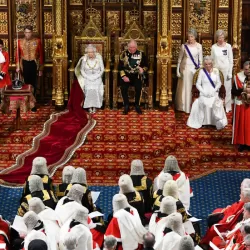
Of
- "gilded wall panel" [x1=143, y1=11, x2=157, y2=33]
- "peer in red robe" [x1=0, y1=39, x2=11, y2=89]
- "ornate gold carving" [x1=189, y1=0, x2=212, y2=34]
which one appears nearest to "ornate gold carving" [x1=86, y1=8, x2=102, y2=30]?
"gilded wall panel" [x1=143, y1=11, x2=157, y2=33]

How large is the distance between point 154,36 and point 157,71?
0.80 meters

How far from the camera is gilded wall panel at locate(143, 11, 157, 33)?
55.6ft

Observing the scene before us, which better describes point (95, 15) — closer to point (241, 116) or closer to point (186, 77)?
point (186, 77)

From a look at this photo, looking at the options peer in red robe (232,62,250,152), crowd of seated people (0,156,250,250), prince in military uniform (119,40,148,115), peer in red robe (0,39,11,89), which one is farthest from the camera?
prince in military uniform (119,40,148,115)

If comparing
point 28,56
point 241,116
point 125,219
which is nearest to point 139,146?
point 241,116

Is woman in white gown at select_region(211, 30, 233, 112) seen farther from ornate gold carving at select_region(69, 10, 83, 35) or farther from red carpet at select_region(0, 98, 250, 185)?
ornate gold carving at select_region(69, 10, 83, 35)

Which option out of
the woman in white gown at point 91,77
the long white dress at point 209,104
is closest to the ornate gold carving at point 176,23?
the long white dress at point 209,104

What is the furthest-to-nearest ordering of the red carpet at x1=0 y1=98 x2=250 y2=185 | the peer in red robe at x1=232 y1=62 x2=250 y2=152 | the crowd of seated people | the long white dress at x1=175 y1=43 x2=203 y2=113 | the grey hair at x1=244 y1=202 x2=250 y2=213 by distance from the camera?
the long white dress at x1=175 y1=43 x2=203 y2=113 → the peer in red robe at x1=232 y1=62 x2=250 y2=152 → the red carpet at x1=0 y1=98 x2=250 y2=185 → the grey hair at x1=244 y1=202 x2=250 y2=213 → the crowd of seated people

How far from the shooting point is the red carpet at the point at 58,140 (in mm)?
14133

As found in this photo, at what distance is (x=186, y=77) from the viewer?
645 inches

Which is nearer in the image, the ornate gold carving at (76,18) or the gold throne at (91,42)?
the gold throne at (91,42)

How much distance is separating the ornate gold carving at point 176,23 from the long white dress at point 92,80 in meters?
1.73

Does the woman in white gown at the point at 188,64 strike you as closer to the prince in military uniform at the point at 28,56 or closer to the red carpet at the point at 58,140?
the red carpet at the point at 58,140

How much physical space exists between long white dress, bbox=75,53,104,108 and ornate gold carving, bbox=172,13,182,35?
1.73 meters
